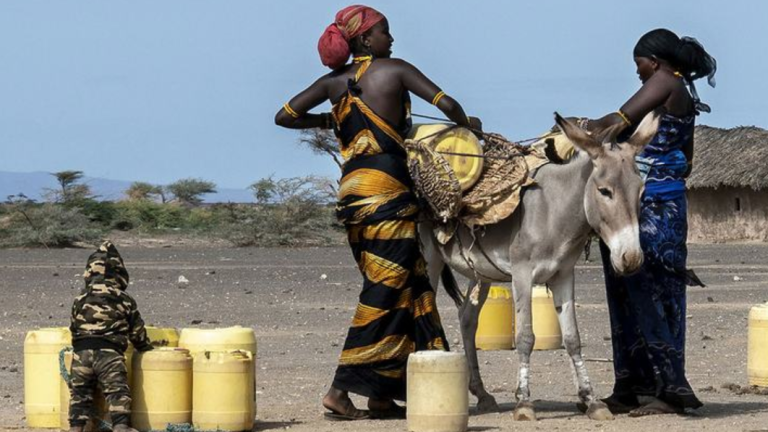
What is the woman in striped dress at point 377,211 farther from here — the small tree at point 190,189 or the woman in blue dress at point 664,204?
the small tree at point 190,189

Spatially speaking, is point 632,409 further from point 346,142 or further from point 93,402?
point 93,402

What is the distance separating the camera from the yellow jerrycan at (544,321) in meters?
14.9

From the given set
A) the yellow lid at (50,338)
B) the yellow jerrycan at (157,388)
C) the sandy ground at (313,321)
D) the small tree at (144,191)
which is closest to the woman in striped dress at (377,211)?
the sandy ground at (313,321)

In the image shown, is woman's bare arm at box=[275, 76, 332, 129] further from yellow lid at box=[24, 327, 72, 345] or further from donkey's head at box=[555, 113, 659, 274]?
yellow lid at box=[24, 327, 72, 345]

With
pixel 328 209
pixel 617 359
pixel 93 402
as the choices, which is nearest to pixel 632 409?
pixel 617 359

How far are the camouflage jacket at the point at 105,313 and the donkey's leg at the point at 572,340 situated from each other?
2.70 m

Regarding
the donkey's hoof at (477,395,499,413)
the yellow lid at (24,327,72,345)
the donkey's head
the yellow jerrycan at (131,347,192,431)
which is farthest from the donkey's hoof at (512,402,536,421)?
the yellow lid at (24,327,72,345)

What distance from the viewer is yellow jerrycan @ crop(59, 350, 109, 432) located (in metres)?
9.32

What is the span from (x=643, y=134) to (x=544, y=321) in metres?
5.28

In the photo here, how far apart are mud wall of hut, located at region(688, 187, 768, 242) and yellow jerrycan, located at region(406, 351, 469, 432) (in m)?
37.7

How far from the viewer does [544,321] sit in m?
14.9

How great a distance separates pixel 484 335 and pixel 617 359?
4.12 metres

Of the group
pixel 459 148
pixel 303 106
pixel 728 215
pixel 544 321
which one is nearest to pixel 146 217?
pixel 728 215

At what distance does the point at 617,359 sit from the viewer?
10.7 metres
